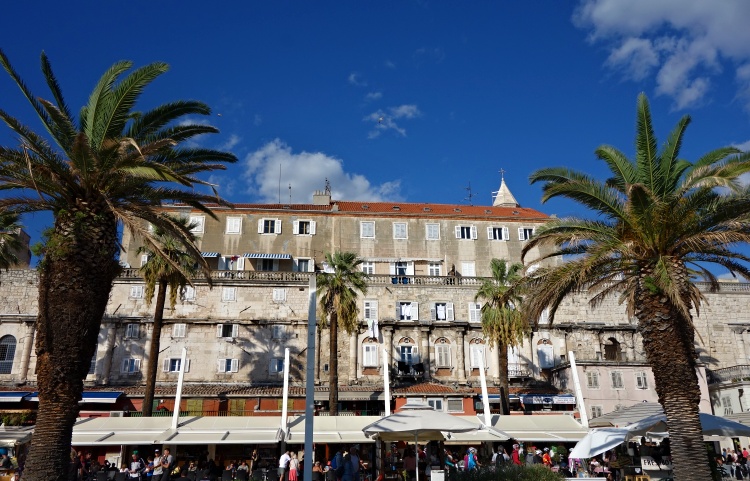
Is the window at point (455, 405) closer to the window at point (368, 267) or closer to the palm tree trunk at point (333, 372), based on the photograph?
the palm tree trunk at point (333, 372)

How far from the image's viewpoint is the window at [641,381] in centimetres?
3956

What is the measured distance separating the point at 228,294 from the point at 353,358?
941 centimetres

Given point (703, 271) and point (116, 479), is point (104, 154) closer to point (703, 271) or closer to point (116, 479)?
point (116, 479)

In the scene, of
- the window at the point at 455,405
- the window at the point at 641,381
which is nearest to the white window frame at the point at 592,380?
the window at the point at 641,381

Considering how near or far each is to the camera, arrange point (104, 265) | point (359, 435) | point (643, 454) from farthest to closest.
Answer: point (359, 435) → point (643, 454) → point (104, 265)

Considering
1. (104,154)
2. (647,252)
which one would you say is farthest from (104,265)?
(647,252)

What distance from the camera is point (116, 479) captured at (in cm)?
2073

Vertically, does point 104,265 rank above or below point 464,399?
above

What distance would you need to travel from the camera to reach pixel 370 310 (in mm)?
42969

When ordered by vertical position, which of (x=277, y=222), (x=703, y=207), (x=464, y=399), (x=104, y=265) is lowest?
(x=464, y=399)

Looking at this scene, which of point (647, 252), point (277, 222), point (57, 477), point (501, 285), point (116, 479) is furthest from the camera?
point (277, 222)

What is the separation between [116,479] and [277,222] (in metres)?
28.7

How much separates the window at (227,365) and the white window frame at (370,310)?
897 centimetres

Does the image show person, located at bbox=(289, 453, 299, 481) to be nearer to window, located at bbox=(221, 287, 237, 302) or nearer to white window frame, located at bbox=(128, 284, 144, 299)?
window, located at bbox=(221, 287, 237, 302)
